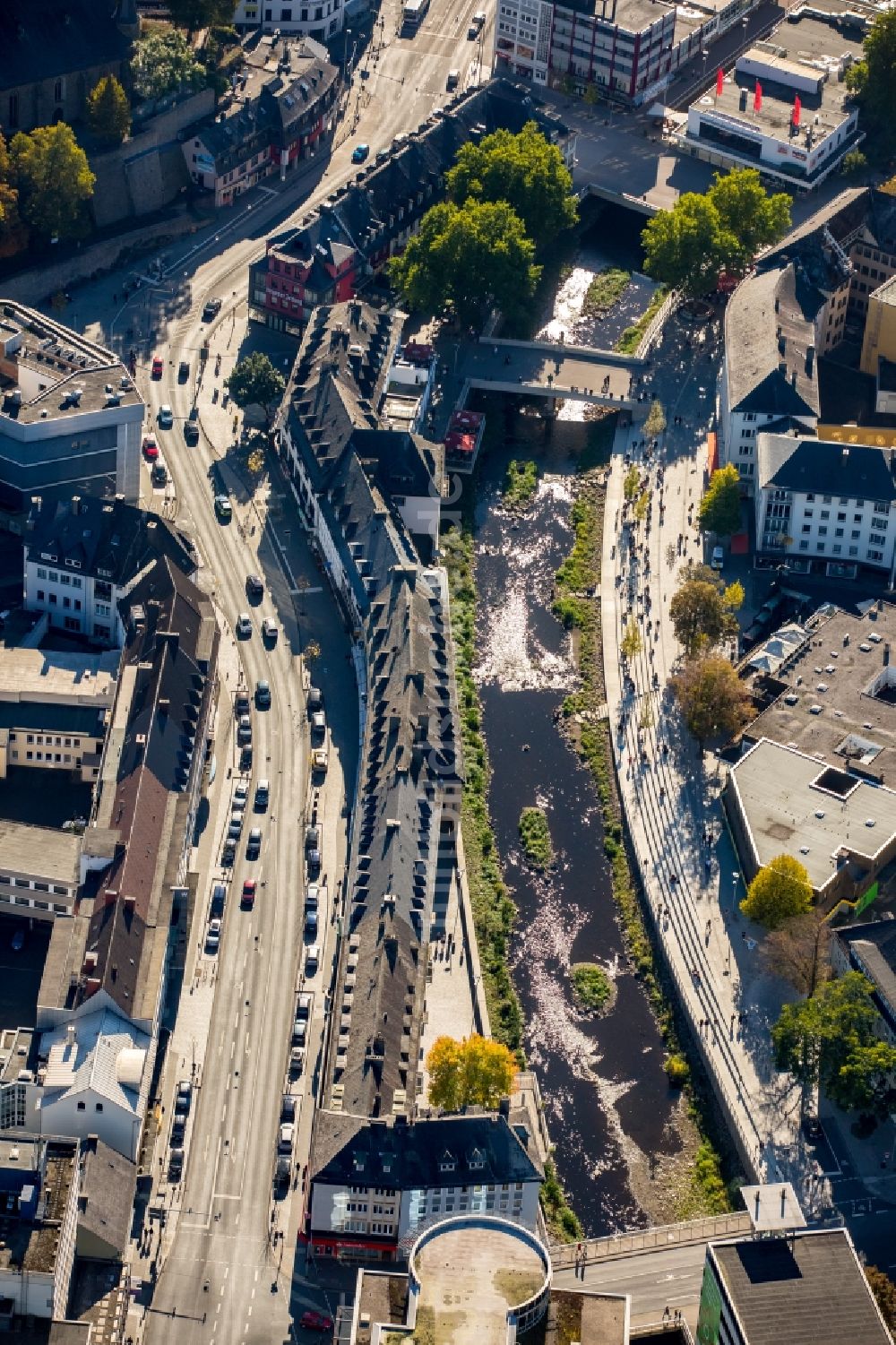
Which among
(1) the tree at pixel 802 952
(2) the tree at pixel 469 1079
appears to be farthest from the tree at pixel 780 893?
(2) the tree at pixel 469 1079

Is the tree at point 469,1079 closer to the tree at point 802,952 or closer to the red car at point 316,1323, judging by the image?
the red car at point 316,1323

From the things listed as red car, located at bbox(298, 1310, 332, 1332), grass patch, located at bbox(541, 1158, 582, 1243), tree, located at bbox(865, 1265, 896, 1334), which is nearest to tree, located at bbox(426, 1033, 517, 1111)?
grass patch, located at bbox(541, 1158, 582, 1243)

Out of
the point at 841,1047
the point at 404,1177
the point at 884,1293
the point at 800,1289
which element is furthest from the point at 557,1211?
the point at 884,1293

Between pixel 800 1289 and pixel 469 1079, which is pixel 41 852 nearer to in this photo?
pixel 469 1079

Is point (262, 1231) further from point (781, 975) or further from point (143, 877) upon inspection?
point (781, 975)

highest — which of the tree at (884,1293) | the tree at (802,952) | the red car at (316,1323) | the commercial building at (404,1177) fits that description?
the tree at (802,952)

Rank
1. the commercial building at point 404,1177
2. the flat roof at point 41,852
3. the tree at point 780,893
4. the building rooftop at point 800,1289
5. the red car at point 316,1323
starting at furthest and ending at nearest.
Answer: the tree at point 780,893 < the flat roof at point 41,852 < the commercial building at point 404,1177 < the red car at point 316,1323 < the building rooftop at point 800,1289

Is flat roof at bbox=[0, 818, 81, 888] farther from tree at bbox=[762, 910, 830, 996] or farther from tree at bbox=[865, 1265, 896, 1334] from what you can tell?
tree at bbox=[865, 1265, 896, 1334]
